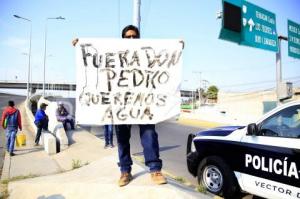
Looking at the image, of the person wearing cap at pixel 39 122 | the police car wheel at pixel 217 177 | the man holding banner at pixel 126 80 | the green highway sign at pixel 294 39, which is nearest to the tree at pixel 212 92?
the green highway sign at pixel 294 39

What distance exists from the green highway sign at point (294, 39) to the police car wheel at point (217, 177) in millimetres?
12713

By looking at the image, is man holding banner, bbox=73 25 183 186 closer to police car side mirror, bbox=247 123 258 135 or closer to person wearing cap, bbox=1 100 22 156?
police car side mirror, bbox=247 123 258 135

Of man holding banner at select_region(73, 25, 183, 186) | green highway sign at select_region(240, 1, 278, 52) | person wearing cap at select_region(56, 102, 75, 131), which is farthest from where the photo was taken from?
person wearing cap at select_region(56, 102, 75, 131)

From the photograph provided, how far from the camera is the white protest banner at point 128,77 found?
4605mm

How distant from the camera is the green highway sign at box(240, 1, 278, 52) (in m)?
14.0

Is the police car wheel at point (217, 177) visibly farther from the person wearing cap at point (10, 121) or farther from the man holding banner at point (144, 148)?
the person wearing cap at point (10, 121)

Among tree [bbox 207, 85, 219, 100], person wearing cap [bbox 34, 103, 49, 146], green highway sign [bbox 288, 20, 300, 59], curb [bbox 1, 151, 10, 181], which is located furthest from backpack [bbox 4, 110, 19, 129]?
tree [bbox 207, 85, 219, 100]

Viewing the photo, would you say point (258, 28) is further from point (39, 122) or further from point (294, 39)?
point (39, 122)

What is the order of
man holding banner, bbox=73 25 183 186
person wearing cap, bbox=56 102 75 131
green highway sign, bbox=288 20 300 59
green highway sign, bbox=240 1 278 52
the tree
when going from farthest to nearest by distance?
the tree → person wearing cap, bbox=56 102 75 131 → green highway sign, bbox=288 20 300 59 → green highway sign, bbox=240 1 278 52 → man holding banner, bbox=73 25 183 186

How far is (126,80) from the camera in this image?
466 cm

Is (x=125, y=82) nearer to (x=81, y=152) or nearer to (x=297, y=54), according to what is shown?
(x=81, y=152)

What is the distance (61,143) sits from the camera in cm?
1191

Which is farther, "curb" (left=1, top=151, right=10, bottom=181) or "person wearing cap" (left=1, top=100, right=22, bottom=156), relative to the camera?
"person wearing cap" (left=1, top=100, right=22, bottom=156)

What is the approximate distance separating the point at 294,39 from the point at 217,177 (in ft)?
43.6
